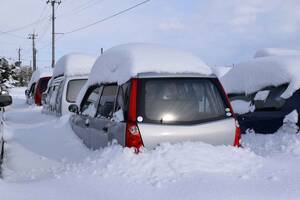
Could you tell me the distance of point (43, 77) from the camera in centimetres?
2109

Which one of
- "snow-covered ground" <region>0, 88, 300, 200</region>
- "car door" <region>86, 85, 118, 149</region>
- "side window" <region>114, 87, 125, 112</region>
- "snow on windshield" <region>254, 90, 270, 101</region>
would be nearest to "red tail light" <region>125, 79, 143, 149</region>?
"snow-covered ground" <region>0, 88, 300, 200</region>

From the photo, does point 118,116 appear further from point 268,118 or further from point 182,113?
point 268,118

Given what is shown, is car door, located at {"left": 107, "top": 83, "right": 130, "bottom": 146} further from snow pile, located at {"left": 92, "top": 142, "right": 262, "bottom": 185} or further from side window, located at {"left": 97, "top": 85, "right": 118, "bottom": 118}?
side window, located at {"left": 97, "top": 85, "right": 118, "bottom": 118}

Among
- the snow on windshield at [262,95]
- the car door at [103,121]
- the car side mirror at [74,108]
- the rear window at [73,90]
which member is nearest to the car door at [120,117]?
the car door at [103,121]

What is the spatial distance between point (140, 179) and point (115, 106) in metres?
1.47

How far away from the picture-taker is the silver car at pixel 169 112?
5469 millimetres

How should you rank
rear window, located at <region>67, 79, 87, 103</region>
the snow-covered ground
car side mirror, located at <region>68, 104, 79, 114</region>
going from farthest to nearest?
rear window, located at <region>67, 79, 87, 103</region>
car side mirror, located at <region>68, 104, 79, 114</region>
the snow-covered ground

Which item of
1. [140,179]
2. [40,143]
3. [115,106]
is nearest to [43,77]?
[40,143]

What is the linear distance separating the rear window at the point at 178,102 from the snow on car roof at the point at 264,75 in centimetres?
251

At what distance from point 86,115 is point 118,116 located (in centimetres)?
202

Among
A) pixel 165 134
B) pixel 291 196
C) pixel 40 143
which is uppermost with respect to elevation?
pixel 165 134

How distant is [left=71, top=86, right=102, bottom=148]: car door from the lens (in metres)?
7.35

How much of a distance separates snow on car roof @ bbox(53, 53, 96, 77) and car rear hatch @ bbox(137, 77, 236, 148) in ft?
22.7

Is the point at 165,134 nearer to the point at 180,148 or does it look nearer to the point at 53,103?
the point at 180,148
